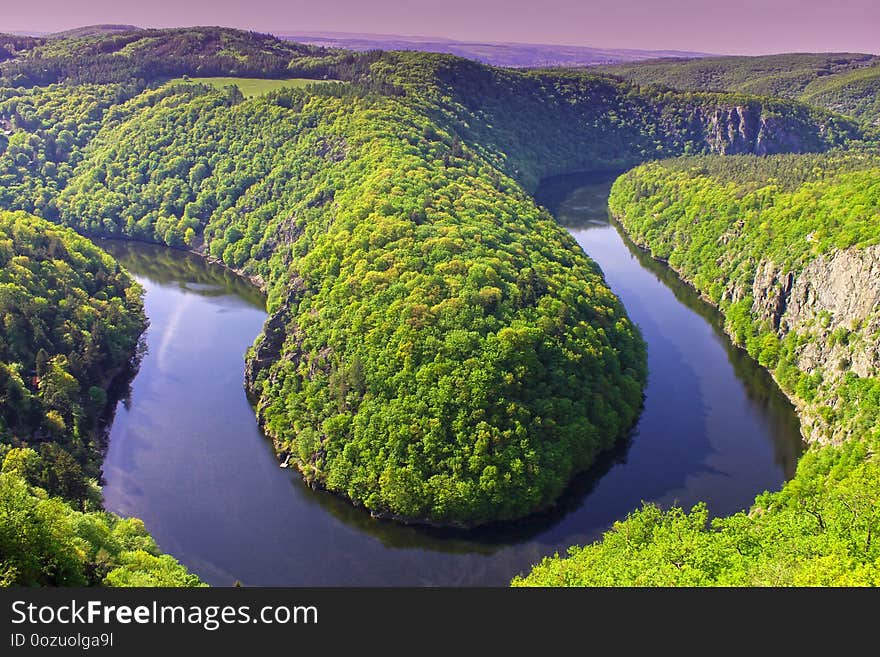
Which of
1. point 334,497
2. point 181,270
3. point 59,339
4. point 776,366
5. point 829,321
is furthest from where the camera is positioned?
point 181,270

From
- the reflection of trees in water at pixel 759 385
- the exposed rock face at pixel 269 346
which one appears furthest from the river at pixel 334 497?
the exposed rock face at pixel 269 346

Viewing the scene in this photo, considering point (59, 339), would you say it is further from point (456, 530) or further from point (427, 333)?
point (456, 530)

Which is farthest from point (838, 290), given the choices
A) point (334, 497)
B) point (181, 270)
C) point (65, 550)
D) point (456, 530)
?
point (181, 270)

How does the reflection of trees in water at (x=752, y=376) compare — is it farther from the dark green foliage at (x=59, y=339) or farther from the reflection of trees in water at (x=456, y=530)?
the dark green foliage at (x=59, y=339)

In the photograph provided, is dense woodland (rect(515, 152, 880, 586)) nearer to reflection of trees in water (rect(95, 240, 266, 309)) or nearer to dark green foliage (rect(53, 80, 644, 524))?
dark green foliage (rect(53, 80, 644, 524))

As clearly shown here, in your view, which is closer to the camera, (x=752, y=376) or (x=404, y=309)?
(x=404, y=309)

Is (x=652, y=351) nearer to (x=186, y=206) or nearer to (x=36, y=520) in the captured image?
(x=36, y=520)
